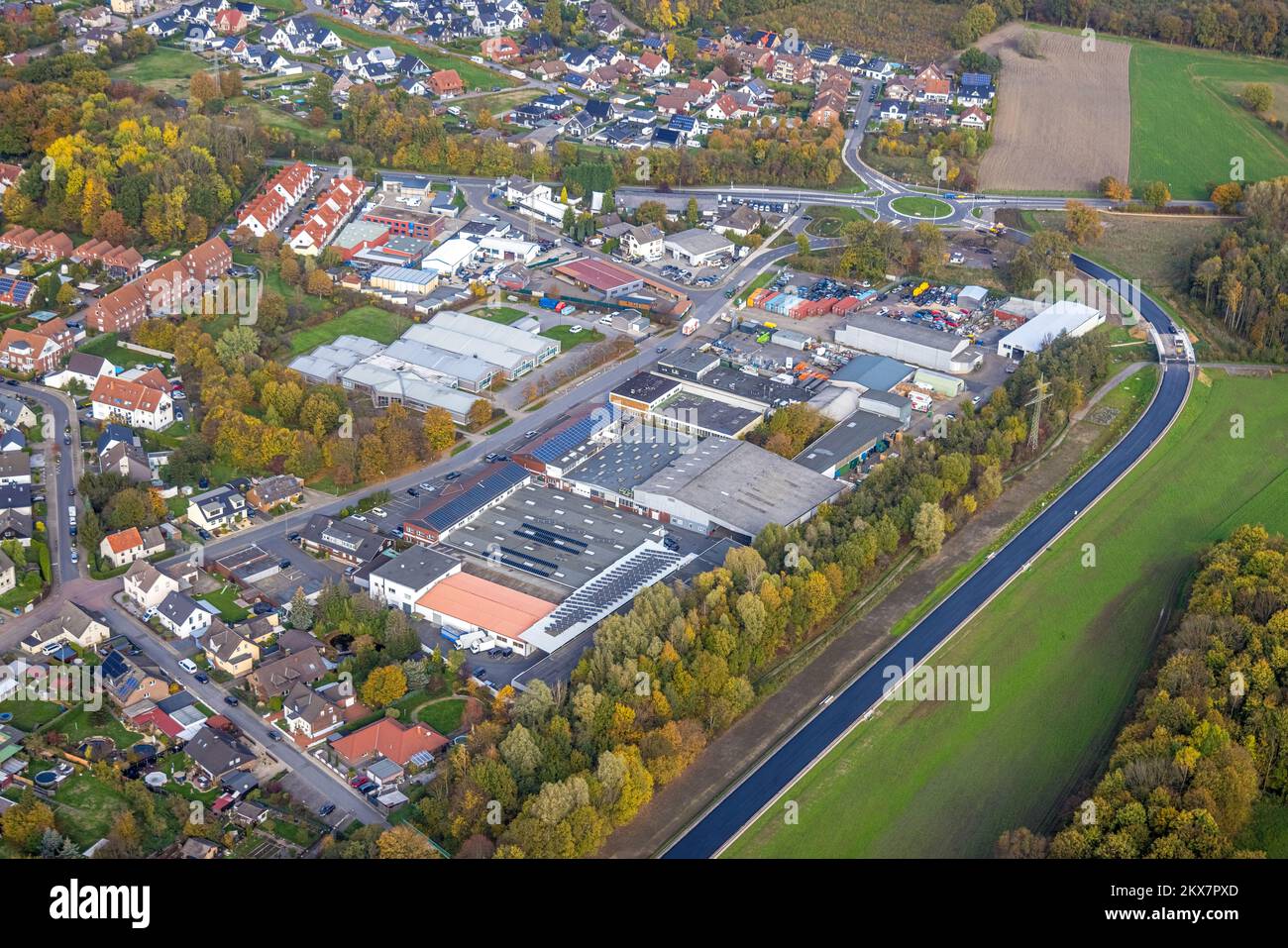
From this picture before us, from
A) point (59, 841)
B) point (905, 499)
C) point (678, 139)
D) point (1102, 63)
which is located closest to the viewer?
point (59, 841)

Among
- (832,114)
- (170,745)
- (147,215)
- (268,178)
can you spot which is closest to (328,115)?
(268,178)

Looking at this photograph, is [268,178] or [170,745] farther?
[268,178]

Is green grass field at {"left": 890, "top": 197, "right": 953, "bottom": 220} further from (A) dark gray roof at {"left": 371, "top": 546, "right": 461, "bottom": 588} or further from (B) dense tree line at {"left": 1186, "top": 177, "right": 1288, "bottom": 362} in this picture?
(A) dark gray roof at {"left": 371, "top": 546, "right": 461, "bottom": 588}

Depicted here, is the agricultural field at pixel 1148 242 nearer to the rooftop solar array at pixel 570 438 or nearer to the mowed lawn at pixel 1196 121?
the mowed lawn at pixel 1196 121

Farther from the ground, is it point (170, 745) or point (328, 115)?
point (328, 115)

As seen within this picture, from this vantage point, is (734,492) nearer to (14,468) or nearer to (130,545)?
(130,545)

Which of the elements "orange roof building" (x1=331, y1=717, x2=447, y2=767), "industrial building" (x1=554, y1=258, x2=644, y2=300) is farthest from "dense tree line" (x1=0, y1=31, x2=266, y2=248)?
"orange roof building" (x1=331, y1=717, x2=447, y2=767)

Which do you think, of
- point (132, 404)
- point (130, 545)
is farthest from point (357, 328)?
point (130, 545)

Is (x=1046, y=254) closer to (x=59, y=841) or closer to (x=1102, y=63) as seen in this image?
(x=1102, y=63)

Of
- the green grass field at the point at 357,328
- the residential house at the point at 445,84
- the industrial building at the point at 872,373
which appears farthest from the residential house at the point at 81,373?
the residential house at the point at 445,84
